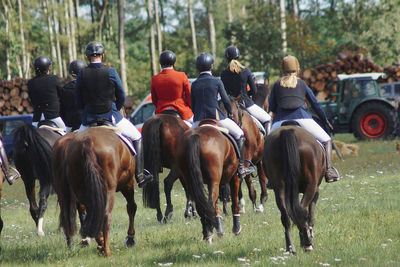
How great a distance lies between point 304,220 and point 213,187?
5.08 feet

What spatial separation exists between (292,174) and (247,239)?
1.56 metres

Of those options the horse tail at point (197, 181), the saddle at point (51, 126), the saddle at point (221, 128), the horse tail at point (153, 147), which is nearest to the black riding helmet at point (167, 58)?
the horse tail at point (153, 147)

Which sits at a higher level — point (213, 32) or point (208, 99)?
point (213, 32)

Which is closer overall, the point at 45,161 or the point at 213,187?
the point at 213,187

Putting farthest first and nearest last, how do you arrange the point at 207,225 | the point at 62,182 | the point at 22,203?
1. the point at 22,203
2. the point at 207,225
3. the point at 62,182

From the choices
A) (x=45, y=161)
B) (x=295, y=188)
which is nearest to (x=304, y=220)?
(x=295, y=188)

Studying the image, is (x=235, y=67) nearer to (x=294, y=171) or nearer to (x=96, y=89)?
(x=96, y=89)

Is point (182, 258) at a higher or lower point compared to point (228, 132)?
lower

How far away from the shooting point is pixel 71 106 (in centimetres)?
993

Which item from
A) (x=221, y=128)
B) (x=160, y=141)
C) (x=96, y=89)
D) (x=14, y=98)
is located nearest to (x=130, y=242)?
Answer: (x=221, y=128)

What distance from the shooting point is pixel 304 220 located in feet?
22.6

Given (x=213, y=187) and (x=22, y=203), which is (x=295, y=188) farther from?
(x=22, y=203)

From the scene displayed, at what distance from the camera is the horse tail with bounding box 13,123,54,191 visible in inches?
378

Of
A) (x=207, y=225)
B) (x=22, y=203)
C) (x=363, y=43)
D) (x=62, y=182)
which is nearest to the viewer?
(x=62, y=182)
